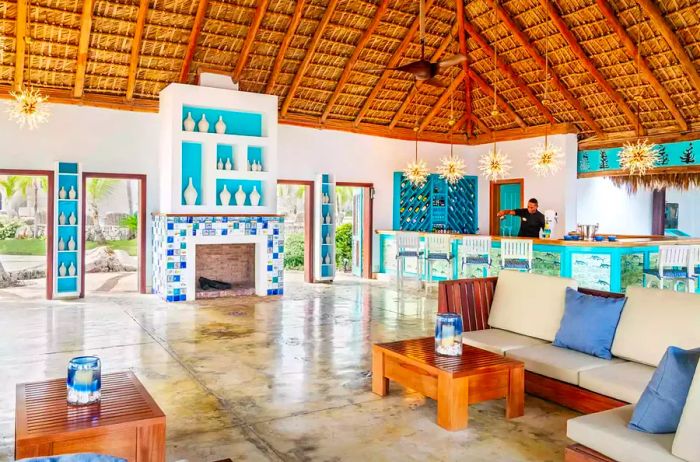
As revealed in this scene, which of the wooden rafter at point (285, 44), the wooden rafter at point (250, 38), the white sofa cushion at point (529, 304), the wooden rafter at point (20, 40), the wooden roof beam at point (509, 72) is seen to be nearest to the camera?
the white sofa cushion at point (529, 304)

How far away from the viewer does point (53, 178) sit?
8.44 meters

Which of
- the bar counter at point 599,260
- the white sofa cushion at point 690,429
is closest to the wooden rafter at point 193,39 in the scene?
the bar counter at point 599,260

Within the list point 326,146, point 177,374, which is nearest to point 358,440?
point 177,374

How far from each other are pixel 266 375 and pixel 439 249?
537 cm

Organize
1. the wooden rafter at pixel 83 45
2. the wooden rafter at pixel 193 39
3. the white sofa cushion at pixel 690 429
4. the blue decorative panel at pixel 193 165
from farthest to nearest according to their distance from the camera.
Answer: the blue decorative panel at pixel 193 165, the wooden rafter at pixel 193 39, the wooden rafter at pixel 83 45, the white sofa cushion at pixel 690 429

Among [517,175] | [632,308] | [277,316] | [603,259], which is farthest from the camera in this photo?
[517,175]

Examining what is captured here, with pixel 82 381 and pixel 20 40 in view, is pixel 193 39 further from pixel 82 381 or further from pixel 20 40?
pixel 82 381

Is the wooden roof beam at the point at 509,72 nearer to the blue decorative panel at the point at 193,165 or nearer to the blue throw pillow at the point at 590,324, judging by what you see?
the blue decorative panel at the point at 193,165

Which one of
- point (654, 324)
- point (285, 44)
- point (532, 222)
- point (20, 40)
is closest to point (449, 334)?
point (654, 324)

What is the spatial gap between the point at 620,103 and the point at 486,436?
7974 millimetres

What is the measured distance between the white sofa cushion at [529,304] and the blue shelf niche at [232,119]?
5550 millimetres

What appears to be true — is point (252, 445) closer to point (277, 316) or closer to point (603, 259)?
point (277, 316)

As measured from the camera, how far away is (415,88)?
10.9 m

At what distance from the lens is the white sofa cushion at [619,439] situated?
7.64ft
